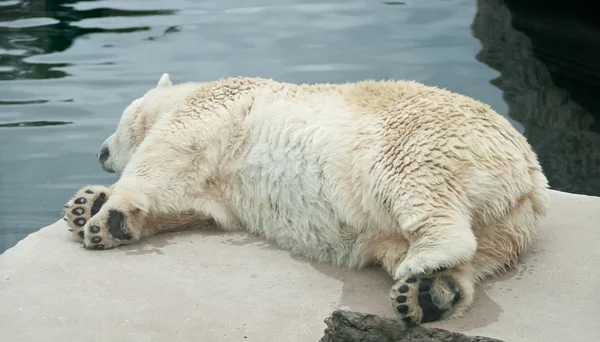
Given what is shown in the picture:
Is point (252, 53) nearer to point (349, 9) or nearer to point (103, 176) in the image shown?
point (349, 9)

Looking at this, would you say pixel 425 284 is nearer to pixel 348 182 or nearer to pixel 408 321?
pixel 408 321

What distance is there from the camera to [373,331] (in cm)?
365

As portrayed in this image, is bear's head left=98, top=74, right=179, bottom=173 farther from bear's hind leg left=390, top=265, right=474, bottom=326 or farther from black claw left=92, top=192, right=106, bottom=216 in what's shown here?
bear's hind leg left=390, top=265, right=474, bottom=326

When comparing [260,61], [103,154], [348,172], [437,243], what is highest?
[348,172]

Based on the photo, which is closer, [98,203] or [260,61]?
[98,203]

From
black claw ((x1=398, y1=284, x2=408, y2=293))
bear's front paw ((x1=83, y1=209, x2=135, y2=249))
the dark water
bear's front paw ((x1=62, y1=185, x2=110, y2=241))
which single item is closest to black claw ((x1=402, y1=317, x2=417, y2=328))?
black claw ((x1=398, y1=284, x2=408, y2=293))

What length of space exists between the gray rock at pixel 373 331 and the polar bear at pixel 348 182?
65mm

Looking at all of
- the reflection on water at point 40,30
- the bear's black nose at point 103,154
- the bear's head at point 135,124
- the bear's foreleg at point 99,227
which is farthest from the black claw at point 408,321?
the reflection on water at point 40,30

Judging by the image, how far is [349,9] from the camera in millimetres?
11609

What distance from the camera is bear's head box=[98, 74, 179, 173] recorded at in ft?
18.2

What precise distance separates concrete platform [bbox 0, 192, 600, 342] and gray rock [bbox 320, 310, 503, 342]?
0.08m

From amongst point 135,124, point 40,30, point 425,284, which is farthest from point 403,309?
point 40,30

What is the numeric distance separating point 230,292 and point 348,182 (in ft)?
2.85

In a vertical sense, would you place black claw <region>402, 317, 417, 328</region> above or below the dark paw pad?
below
